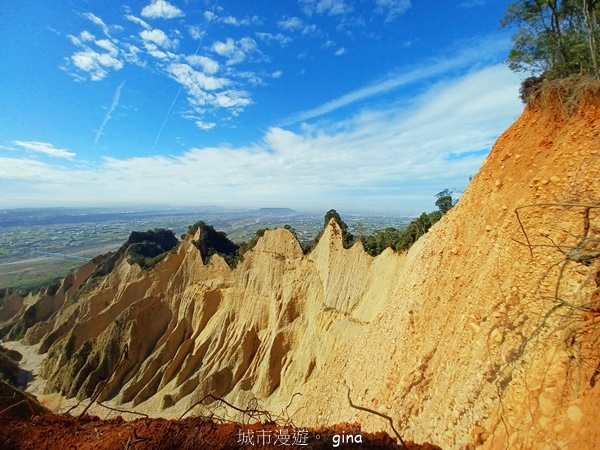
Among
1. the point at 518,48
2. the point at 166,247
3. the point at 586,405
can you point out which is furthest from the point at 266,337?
the point at 166,247

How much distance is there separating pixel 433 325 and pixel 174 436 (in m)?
8.25

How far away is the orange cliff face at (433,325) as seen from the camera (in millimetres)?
4570

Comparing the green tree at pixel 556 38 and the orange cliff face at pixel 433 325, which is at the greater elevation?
the green tree at pixel 556 38

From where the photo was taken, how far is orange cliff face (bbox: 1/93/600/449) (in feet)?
15.0

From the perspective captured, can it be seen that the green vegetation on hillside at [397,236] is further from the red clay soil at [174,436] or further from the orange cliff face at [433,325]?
the red clay soil at [174,436]

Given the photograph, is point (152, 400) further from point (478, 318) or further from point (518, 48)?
point (518, 48)

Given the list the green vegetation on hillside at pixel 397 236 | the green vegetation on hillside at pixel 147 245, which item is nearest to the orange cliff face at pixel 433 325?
the green vegetation on hillside at pixel 397 236

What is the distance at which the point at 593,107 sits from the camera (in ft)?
27.8

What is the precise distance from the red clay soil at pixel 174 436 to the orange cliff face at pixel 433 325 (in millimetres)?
2491

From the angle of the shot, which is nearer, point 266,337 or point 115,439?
point 115,439

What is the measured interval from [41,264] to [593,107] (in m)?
127

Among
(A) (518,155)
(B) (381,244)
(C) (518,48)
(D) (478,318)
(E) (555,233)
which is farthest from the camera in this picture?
(B) (381,244)

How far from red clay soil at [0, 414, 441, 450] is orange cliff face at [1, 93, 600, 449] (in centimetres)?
249

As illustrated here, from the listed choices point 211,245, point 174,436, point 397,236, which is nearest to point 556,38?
point 397,236
